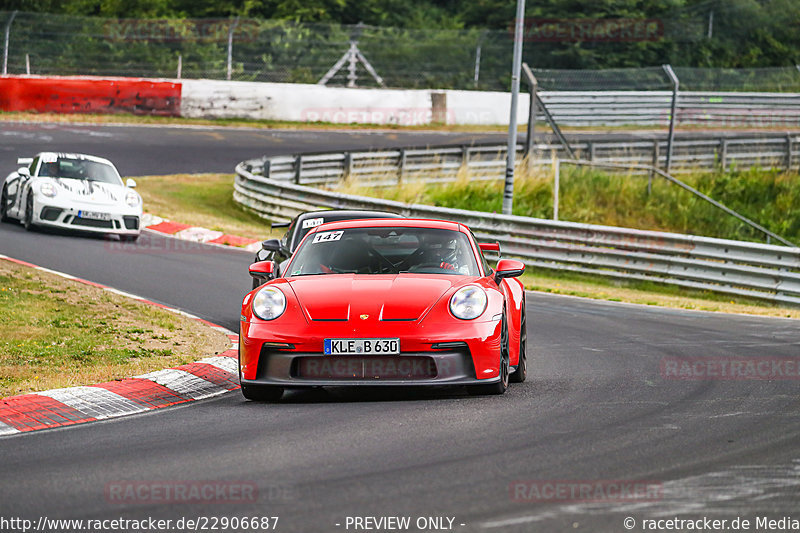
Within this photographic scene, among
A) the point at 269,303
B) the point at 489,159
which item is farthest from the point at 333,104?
the point at 269,303

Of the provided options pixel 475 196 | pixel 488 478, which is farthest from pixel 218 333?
pixel 475 196

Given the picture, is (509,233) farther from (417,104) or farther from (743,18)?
(743,18)

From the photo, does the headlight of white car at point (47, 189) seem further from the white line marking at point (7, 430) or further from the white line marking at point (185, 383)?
the white line marking at point (7, 430)

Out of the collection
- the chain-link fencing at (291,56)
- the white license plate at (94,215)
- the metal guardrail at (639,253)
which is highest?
the chain-link fencing at (291,56)

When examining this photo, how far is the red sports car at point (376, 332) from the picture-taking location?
7.60 metres

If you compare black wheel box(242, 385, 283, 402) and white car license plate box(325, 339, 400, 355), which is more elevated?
white car license plate box(325, 339, 400, 355)

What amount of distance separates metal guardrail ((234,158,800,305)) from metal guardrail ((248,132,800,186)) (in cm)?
448

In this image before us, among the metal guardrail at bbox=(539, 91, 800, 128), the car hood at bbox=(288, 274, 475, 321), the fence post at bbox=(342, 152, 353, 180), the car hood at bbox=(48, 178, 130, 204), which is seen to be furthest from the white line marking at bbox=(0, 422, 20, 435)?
the metal guardrail at bbox=(539, 91, 800, 128)

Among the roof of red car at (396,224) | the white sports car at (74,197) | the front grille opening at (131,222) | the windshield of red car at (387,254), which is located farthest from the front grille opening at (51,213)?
the windshield of red car at (387,254)

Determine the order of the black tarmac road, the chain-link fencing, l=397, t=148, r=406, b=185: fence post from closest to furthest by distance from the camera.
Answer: the black tarmac road < l=397, t=148, r=406, b=185: fence post < the chain-link fencing

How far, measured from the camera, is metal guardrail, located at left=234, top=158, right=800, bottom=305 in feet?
60.9

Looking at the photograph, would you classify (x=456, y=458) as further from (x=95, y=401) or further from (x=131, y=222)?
(x=131, y=222)

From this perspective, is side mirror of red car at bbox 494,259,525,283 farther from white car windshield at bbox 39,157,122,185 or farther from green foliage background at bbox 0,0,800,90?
green foliage background at bbox 0,0,800,90

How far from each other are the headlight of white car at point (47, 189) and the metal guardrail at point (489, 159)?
26.2ft
